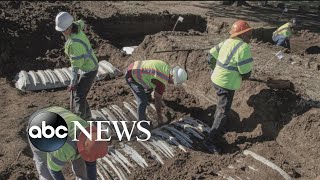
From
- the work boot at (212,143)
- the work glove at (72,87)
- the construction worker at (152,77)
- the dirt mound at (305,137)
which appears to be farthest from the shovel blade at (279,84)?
the work glove at (72,87)

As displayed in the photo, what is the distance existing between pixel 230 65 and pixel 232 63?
0.04 metres

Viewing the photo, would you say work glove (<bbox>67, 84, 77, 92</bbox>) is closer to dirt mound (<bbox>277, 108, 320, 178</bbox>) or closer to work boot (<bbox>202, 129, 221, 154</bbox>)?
work boot (<bbox>202, 129, 221, 154</bbox>)

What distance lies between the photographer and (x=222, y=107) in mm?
5570

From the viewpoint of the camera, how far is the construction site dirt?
5.33 meters

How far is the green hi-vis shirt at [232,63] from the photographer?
5215 millimetres

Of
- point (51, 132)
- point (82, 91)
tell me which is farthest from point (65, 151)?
point (82, 91)

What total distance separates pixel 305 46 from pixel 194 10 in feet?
13.2

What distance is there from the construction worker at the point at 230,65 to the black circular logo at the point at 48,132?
8.38 ft

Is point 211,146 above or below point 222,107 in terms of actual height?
below

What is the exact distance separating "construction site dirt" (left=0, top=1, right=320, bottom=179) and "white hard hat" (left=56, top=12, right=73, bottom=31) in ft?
5.79

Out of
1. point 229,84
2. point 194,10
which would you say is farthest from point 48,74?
point 194,10

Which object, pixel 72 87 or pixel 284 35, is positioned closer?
pixel 72 87

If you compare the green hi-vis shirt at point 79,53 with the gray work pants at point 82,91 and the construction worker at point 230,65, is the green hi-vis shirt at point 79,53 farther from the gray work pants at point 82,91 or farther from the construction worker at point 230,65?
the construction worker at point 230,65

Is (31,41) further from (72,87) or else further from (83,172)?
(83,172)
